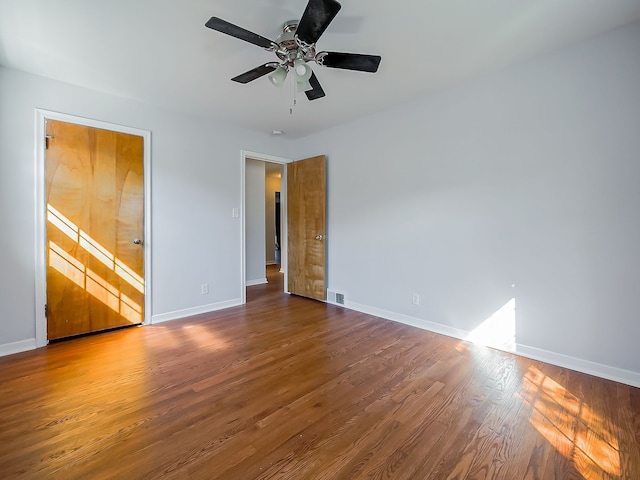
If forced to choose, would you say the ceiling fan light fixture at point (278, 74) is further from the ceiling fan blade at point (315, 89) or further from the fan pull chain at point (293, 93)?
the fan pull chain at point (293, 93)

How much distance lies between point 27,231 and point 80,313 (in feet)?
2.95

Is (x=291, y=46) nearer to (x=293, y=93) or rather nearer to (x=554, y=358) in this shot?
(x=293, y=93)

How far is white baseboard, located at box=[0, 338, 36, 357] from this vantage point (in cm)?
255

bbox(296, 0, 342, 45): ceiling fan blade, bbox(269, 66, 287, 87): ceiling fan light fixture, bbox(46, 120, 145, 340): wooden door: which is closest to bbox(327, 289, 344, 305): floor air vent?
bbox(46, 120, 145, 340): wooden door

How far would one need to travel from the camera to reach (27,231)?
2646 mm

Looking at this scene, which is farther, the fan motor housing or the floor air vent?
the floor air vent

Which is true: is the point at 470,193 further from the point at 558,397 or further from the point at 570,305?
the point at 558,397

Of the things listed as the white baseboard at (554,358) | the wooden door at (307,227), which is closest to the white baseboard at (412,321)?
the white baseboard at (554,358)

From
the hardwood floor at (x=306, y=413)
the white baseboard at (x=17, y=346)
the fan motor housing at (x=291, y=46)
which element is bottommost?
the hardwood floor at (x=306, y=413)

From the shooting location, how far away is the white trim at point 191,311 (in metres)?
3.43

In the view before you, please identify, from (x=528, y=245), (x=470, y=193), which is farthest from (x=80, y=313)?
(x=528, y=245)

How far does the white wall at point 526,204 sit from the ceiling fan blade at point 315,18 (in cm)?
183

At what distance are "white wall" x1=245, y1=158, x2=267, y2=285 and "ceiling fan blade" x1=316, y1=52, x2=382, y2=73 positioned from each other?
371 cm

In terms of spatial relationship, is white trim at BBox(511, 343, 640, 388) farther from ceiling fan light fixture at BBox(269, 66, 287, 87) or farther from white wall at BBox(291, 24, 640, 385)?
ceiling fan light fixture at BBox(269, 66, 287, 87)
